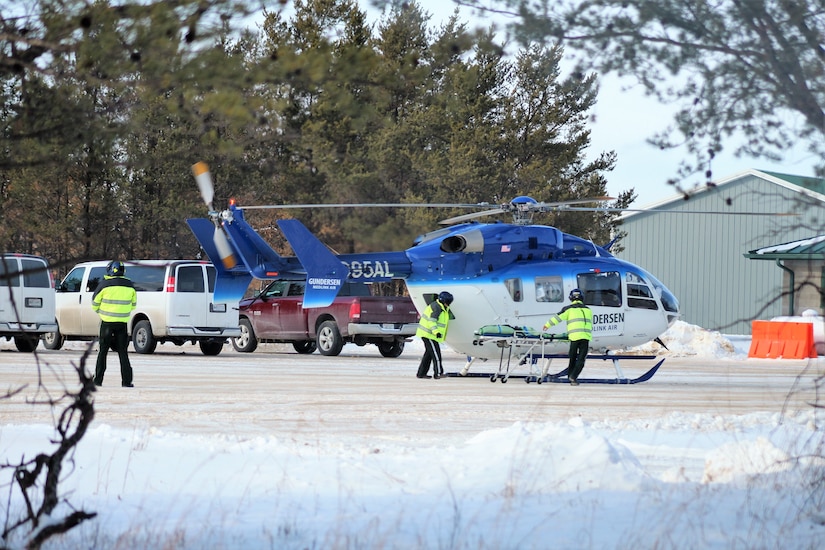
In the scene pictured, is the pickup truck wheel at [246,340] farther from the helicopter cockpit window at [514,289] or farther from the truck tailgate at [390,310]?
the helicopter cockpit window at [514,289]

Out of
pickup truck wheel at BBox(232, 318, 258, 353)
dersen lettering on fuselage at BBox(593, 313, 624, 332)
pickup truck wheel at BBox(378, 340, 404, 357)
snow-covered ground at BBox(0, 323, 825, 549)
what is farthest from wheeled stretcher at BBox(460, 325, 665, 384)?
pickup truck wheel at BBox(232, 318, 258, 353)

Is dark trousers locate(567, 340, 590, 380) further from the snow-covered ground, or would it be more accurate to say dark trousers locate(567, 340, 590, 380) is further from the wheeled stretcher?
the snow-covered ground

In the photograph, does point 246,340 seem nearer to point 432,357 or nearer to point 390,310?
point 390,310

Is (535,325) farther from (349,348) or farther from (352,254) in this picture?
(349,348)

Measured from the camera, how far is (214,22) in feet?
18.1

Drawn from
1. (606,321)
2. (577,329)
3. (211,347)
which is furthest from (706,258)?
(577,329)

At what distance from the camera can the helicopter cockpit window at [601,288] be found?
22.3 m

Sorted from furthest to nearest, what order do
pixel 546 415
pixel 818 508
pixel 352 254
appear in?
pixel 352 254 → pixel 546 415 → pixel 818 508

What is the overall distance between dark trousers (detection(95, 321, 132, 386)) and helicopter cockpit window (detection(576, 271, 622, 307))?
8.71 m

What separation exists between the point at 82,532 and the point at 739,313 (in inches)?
1691

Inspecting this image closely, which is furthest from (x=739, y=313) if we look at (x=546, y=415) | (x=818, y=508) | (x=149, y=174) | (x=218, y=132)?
(x=218, y=132)

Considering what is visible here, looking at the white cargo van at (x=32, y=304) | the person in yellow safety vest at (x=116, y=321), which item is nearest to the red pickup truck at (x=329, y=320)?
the white cargo van at (x=32, y=304)

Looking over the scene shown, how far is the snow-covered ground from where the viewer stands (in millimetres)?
6980

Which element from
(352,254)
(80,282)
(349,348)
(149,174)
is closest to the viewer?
(352,254)
